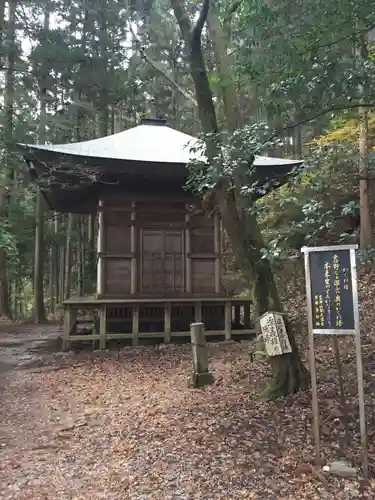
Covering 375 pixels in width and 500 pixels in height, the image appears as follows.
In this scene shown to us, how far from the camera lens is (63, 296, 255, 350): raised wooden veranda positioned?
1000 centimetres

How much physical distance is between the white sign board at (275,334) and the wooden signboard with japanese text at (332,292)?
115 centimetres

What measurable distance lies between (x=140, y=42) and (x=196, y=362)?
897cm

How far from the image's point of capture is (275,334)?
16.5 feet

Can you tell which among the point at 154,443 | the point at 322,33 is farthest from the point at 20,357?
the point at 322,33

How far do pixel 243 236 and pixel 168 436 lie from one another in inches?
94.7

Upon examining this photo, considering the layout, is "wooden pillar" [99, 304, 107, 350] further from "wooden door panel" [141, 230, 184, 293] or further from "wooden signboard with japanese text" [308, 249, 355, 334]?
"wooden signboard with japanese text" [308, 249, 355, 334]

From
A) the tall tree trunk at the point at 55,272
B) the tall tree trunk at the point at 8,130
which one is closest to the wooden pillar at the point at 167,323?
the tall tree trunk at the point at 8,130

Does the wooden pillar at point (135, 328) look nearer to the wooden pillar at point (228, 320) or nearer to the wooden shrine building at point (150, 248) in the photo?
the wooden shrine building at point (150, 248)

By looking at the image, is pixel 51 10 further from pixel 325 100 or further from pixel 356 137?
pixel 325 100

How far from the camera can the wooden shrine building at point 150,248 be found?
32.9 ft

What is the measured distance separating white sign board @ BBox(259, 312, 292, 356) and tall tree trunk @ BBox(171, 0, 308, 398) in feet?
0.80

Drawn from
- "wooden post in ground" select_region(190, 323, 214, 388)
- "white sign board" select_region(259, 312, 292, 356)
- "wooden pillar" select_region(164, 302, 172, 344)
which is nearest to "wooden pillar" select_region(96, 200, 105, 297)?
"wooden pillar" select_region(164, 302, 172, 344)

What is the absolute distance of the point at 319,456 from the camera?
12.5 feet

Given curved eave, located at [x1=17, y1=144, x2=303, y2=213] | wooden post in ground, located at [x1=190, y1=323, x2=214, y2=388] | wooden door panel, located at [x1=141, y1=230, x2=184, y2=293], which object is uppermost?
curved eave, located at [x1=17, y1=144, x2=303, y2=213]
